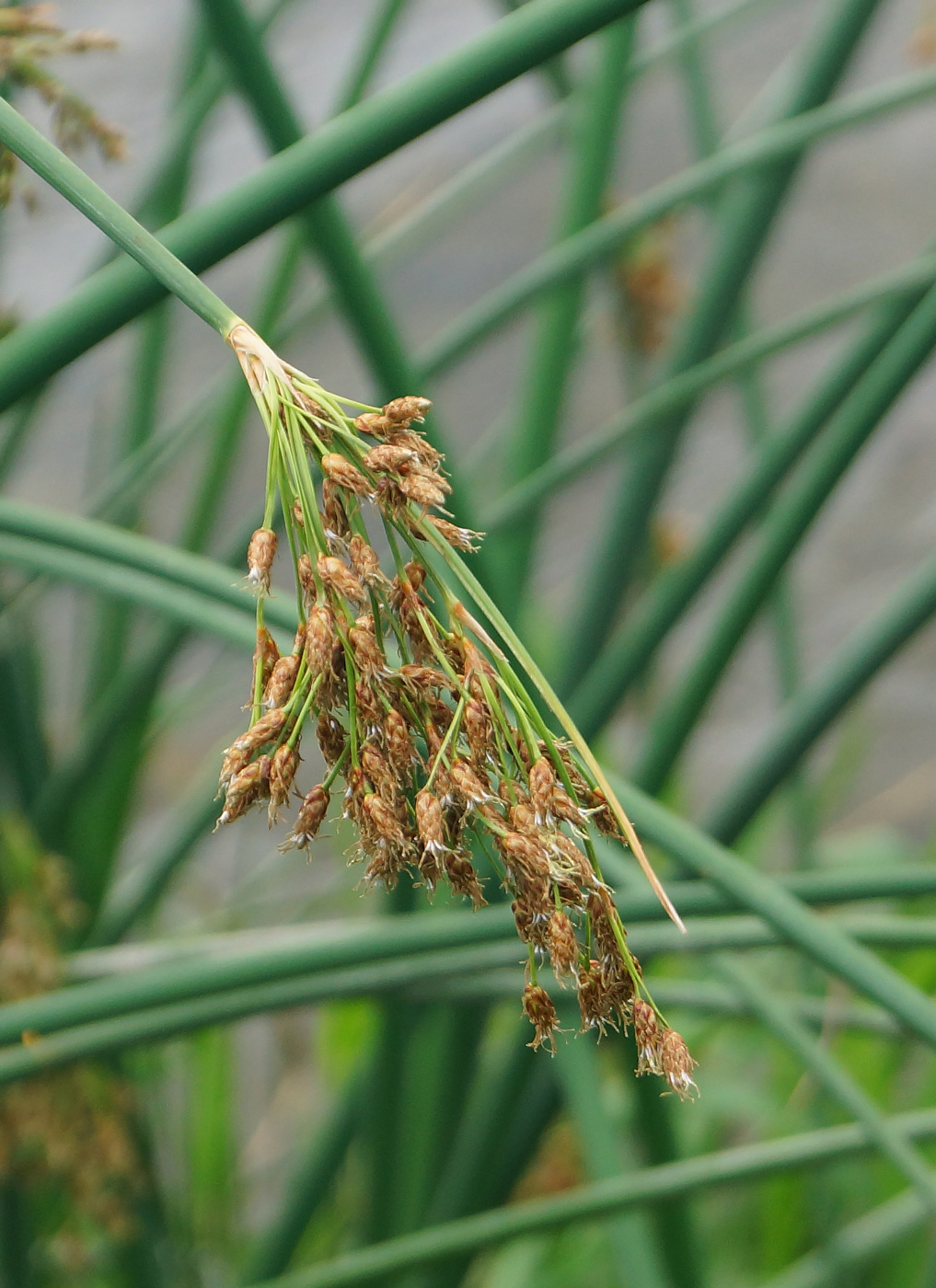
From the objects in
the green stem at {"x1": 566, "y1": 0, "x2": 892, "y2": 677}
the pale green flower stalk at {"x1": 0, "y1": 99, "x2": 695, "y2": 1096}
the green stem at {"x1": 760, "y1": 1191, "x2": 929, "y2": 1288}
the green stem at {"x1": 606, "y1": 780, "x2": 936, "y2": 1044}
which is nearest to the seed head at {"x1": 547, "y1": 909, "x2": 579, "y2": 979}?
the pale green flower stalk at {"x1": 0, "y1": 99, "x2": 695, "y2": 1096}

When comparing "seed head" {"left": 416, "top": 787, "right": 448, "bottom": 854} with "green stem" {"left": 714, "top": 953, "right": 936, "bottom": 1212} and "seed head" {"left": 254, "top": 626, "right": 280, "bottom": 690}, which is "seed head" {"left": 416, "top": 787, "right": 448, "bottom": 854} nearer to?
"seed head" {"left": 254, "top": 626, "right": 280, "bottom": 690}

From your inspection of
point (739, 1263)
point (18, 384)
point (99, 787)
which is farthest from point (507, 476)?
point (739, 1263)

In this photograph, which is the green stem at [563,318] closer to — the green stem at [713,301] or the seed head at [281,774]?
the green stem at [713,301]

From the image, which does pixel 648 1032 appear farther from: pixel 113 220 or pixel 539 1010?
pixel 113 220

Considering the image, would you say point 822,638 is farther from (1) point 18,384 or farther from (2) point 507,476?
(1) point 18,384

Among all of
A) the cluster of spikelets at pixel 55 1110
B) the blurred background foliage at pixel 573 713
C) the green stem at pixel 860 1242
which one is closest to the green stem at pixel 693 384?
the blurred background foliage at pixel 573 713
